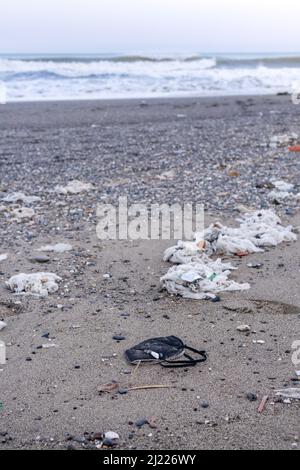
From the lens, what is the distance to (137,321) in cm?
409

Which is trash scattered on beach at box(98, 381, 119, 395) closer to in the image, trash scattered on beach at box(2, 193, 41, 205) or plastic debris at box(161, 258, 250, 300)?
plastic debris at box(161, 258, 250, 300)

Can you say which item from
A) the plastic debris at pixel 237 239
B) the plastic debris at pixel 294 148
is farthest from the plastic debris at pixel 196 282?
the plastic debris at pixel 294 148

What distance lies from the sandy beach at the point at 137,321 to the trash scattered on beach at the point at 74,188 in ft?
0.39

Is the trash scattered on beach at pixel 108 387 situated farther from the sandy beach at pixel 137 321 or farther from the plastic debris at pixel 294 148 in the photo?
the plastic debris at pixel 294 148

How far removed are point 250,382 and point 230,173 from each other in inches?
204

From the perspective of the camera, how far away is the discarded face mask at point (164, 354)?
11.4ft

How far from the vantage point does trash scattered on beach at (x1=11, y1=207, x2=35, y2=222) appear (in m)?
6.44

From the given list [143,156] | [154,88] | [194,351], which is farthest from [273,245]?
[154,88]

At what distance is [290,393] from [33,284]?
90.7 inches

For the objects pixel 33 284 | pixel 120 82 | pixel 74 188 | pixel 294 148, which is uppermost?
pixel 120 82

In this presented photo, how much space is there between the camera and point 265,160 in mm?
9023
